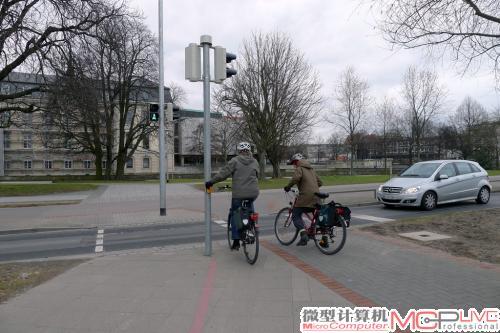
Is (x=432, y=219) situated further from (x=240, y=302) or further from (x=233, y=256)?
(x=240, y=302)

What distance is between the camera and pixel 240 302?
4.39 meters

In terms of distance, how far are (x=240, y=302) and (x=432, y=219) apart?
22.5 ft

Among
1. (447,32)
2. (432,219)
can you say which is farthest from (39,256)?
(447,32)

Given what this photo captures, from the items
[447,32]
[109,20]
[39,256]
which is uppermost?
[109,20]

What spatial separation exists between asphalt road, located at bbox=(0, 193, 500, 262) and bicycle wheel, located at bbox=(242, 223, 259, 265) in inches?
112

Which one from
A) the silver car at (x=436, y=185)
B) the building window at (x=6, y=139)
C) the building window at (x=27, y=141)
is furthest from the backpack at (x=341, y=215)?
the building window at (x=6, y=139)

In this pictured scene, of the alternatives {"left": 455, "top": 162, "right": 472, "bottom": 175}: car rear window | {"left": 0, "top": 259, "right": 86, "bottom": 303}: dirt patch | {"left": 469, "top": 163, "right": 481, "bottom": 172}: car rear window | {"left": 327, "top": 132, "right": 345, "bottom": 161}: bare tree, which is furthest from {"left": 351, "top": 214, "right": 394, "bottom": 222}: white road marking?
{"left": 327, "top": 132, "right": 345, "bottom": 161}: bare tree

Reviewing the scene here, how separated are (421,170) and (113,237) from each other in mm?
9868

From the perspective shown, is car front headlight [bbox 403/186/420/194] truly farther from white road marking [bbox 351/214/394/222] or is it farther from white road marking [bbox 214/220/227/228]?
white road marking [bbox 214/220/227/228]

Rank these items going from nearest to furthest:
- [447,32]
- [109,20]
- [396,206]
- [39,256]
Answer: [39,256] → [447,32] → [396,206] → [109,20]

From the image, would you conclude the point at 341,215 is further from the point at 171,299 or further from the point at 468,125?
the point at 468,125

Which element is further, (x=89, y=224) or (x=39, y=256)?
(x=89, y=224)

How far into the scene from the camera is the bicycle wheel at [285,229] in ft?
24.9

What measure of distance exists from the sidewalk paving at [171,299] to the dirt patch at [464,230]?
10.1 feet
